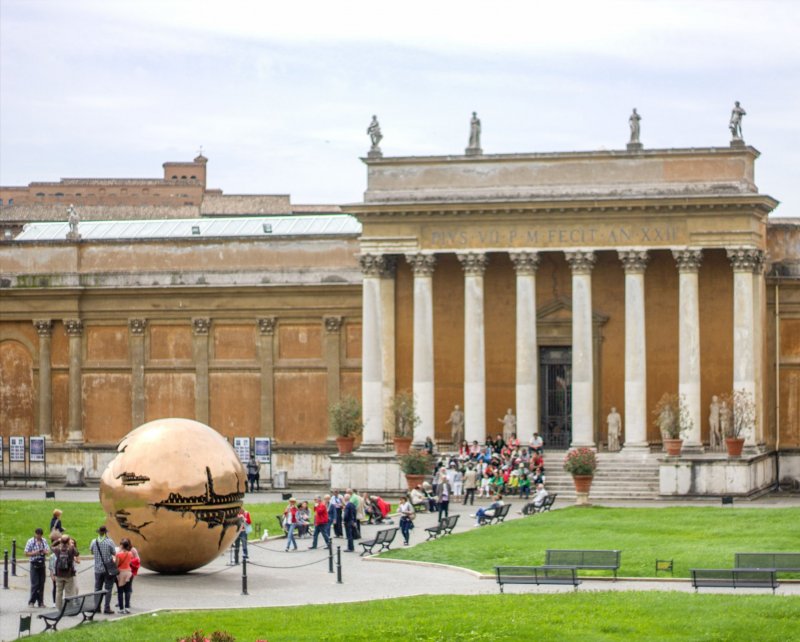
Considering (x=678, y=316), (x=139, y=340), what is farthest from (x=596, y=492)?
(x=139, y=340)

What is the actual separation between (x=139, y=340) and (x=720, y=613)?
44743 millimetres

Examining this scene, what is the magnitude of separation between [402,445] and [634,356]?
27.4 feet

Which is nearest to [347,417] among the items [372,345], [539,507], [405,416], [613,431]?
[405,416]

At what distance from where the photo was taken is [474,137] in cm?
7169

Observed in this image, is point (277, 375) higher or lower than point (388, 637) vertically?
higher

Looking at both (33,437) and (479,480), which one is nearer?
(479,480)

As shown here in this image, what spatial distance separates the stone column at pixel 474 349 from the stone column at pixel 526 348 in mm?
1317

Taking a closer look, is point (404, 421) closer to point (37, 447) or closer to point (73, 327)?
point (37, 447)

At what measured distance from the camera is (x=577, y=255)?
6894 centimetres

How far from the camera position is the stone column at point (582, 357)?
68.8 m

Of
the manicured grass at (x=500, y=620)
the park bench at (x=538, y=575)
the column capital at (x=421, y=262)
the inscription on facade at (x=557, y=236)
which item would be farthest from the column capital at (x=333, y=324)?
the manicured grass at (x=500, y=620)

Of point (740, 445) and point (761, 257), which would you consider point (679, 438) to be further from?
point (761, 257)

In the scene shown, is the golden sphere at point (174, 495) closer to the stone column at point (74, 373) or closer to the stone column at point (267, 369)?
the stone column at point (267, 369)

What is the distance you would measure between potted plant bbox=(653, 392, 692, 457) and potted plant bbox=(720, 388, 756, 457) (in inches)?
52.9
